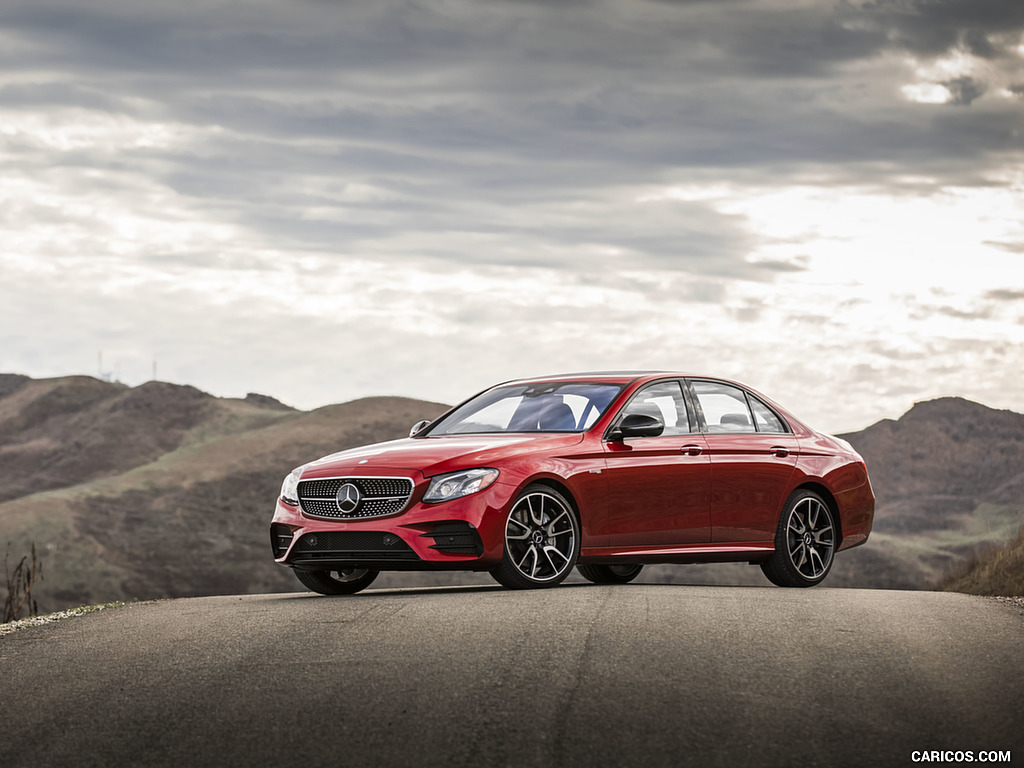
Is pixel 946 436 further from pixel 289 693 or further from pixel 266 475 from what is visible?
pixel 289 693

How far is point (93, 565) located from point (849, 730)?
77992 mm

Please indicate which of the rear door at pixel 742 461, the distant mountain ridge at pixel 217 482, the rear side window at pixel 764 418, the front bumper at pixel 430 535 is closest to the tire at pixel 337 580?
the front bumper at pixel 430 535

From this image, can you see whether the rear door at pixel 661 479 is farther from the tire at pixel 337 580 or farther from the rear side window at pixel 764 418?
the tire at pixel 337 580

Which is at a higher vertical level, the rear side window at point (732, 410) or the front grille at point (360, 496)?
the rear side window at point (732, 410)

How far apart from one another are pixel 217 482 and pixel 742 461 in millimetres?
86790

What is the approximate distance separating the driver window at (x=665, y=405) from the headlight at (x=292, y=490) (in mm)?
2796

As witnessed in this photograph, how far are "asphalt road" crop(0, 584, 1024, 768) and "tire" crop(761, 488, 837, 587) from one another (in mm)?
2156

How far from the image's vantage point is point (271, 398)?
147750 mm

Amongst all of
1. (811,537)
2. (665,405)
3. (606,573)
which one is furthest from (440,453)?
(811,537)

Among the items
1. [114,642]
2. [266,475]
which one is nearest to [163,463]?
[266,475]

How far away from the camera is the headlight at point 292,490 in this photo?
1138 cm

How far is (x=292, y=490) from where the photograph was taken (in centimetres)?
1146

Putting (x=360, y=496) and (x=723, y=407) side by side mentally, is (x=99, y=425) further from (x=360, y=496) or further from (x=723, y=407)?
(x=360, y=496)

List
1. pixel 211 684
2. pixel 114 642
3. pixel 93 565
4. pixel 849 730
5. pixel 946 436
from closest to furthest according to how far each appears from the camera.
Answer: pixel 849 730, pixel 211 684, pixel 114 642, pixel 93 565, pixel 946 436
